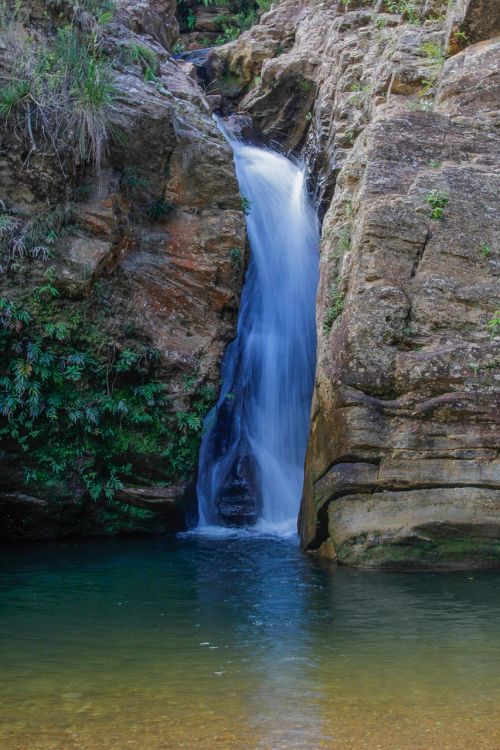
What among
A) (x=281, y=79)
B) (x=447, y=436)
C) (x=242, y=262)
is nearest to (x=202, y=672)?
(x=447, y=436)

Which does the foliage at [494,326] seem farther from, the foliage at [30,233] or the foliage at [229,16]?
the foliage at [229,16]

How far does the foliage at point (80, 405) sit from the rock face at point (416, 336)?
2.27 m

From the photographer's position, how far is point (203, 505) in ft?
36.8

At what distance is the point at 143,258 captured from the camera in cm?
1100

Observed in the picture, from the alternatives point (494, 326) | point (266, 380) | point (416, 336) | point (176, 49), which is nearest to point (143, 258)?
point (266, 380)

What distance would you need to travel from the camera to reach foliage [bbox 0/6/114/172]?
34.0 ft

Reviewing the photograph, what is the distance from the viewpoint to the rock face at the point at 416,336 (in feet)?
25.4

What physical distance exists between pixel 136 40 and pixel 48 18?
1.82 meters

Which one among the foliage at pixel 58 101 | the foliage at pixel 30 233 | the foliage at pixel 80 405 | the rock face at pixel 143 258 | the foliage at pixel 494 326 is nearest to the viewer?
the foliage at pixel 494 326

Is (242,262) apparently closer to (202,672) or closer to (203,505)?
(203,505)

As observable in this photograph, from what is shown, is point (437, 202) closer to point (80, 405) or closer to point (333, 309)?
point (333, 309)

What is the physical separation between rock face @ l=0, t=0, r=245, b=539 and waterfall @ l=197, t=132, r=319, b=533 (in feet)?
3.09

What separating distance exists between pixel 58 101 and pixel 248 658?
8.70m

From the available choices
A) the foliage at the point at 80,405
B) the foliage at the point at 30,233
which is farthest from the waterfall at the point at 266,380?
the foliage at the point at 30,233
